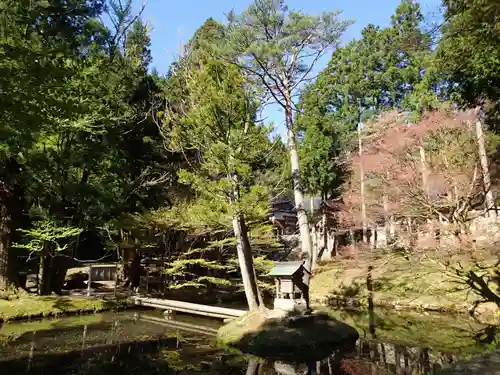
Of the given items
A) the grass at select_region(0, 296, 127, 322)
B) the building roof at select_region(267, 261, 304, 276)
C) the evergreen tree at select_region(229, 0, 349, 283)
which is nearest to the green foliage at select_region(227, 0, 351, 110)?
the evergreen tree at select_region(229, 0, 349, 283)

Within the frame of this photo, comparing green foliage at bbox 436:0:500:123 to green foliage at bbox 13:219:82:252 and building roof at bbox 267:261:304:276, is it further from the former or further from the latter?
green foliage at bbox 13:219:82:252

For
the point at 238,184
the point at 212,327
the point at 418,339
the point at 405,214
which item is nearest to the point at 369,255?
the point at 405,214

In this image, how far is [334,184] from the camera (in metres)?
20.7

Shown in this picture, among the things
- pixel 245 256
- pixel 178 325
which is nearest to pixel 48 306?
pixel 178 325

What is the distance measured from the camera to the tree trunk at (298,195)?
10312mm

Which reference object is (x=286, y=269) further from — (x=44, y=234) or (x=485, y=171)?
(x=485, y=171)

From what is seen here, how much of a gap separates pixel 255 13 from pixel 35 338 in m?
10.0

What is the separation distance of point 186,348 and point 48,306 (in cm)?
581

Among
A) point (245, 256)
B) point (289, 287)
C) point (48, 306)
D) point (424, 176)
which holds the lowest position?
point (48, 306)

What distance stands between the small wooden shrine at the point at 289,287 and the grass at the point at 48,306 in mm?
7085

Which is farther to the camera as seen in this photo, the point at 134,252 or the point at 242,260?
the point at 134,252

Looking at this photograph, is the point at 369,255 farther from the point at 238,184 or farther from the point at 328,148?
the point at 238,184

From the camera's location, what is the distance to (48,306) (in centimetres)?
1213

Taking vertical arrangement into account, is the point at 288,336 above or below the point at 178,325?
above
